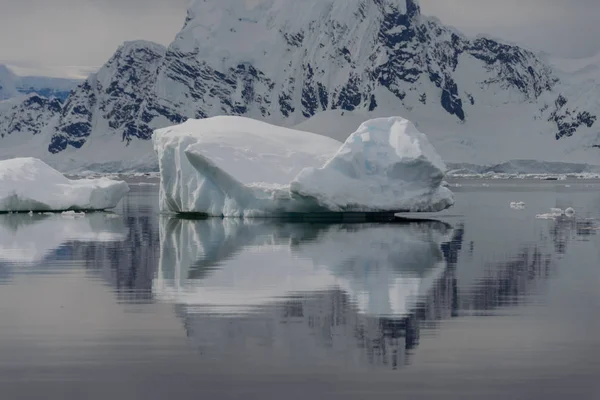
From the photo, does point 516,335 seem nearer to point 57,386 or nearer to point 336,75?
point 57,386

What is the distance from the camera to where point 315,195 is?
27.6 metres

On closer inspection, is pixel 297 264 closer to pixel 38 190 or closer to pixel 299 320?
pixel 299 320

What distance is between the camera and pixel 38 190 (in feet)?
115

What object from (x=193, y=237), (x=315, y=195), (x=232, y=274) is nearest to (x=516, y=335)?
(x=232, y=274)

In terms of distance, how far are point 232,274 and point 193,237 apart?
8.07 m

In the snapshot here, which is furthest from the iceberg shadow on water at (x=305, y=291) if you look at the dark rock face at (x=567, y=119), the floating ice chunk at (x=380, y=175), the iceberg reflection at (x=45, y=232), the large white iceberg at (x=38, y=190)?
the dark rock face at (x=567, y=119)

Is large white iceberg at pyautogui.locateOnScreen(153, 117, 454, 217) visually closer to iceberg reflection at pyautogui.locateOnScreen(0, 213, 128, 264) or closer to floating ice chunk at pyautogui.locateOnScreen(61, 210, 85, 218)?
iceberg reflection at pyautogui.locateOnScreen(0, 213, 128, 264)

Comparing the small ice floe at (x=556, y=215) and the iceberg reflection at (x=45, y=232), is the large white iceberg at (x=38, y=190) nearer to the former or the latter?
the iceberg reflection at (x=45, y=232)

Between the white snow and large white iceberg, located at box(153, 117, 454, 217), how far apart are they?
4.73ft

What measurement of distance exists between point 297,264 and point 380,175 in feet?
39.1

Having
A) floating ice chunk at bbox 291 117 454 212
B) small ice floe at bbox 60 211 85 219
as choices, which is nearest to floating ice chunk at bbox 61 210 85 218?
small ice floe at bbox 60 211 85 219

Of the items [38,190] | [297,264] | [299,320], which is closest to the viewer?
[299,320]

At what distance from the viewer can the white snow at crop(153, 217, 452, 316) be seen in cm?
1322

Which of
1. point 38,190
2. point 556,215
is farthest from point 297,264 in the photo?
point 38,190
